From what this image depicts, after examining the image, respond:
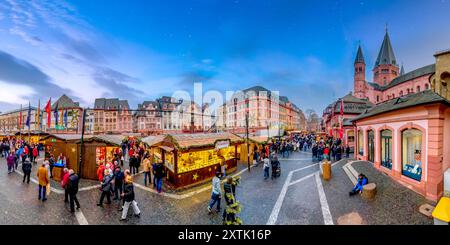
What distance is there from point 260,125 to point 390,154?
42.5m

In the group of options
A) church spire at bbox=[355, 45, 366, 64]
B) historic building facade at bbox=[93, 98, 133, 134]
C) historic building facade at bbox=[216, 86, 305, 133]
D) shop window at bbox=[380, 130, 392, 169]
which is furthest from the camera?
church spire at bbox=[355, 45, 366, 64]

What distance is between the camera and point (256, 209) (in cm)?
855

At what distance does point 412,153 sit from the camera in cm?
1020

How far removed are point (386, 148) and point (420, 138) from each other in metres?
3.80

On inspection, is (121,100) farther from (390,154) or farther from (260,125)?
(390,154)

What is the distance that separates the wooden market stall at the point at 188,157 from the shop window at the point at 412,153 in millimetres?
11375

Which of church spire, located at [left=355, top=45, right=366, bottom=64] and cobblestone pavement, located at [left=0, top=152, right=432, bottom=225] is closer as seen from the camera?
cobblestone pavement, located at [left=0, top=152, right=432, bottom=225]

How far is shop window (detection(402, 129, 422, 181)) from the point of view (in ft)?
31.4

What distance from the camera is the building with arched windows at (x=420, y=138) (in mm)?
8438

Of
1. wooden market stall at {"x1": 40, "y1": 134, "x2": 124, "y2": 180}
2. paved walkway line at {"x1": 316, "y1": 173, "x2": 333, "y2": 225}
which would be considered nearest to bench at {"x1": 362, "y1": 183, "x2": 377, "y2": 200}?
paved walkway line at {"x1": 316, "y1": 173, "x2": 333, "y2": 225}

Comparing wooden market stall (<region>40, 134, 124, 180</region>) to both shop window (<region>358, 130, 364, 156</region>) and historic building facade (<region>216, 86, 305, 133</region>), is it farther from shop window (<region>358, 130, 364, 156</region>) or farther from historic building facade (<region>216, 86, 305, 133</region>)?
historic building facade (<region>216, 86, 305, 133</region>)

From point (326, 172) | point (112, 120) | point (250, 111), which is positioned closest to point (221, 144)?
point (326, 172)

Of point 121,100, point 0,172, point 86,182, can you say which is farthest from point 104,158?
point 121,100

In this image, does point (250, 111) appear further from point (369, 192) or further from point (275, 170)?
point (369, 192)
